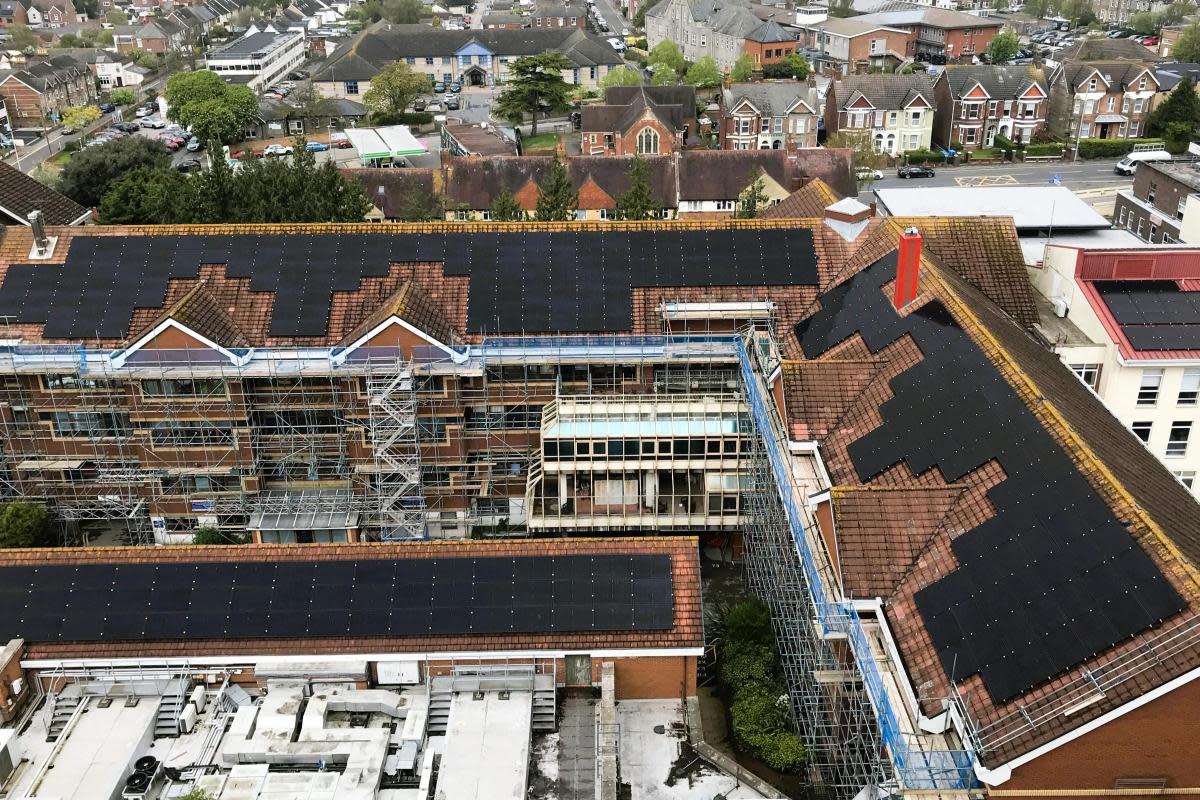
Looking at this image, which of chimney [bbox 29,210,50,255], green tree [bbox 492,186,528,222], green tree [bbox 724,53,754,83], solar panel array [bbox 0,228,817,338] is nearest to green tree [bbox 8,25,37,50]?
green tree [bbox 724,53,754,83]

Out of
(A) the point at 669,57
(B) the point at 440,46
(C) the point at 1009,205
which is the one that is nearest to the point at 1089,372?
(C) the point at 1009,205

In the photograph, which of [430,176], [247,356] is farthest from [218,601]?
[430,176]

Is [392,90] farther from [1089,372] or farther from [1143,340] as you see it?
[1143,340]

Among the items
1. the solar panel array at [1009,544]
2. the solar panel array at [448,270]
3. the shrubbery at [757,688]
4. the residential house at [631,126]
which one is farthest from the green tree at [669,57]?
the shrubbery at [757,688]

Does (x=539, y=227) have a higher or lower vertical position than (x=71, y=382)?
higher

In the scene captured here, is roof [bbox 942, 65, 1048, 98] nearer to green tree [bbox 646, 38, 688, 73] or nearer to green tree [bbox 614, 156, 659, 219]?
green tree [bbox 646, 38, 688, 73]

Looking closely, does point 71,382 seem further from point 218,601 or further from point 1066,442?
point 1066,442
